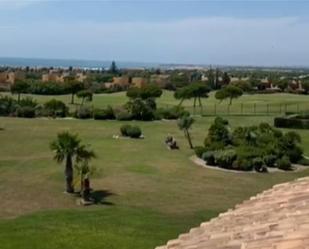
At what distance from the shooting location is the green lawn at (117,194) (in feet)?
86.5

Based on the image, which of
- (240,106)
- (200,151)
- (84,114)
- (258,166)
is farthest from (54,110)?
(258,166)

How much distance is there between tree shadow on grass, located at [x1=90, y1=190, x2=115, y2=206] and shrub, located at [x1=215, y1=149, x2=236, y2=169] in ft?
36.7

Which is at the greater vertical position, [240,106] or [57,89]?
[57,89]

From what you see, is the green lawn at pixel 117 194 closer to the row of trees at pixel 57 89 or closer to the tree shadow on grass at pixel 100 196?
the tree shadow on grass at pixel 100 196

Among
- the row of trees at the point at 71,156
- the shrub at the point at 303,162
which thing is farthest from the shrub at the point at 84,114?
the row of trees at the point at 71,156

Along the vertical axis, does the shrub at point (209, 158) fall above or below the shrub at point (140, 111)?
below

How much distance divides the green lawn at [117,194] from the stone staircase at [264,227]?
14.5 metres

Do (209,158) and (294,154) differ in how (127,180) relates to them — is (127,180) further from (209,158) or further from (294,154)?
(294,154)

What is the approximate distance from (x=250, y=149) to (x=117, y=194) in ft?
46.2

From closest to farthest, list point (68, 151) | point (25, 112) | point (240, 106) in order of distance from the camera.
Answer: point (68, 151) → point (25, 112) → point (240, 106)

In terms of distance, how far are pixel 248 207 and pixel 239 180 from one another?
1183 inches

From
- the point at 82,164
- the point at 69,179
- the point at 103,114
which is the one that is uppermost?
the point at 82,164

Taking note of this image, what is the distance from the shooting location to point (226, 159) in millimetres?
44844

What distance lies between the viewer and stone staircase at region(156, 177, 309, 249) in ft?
22.9
